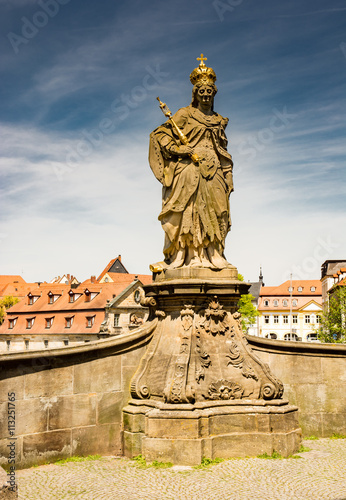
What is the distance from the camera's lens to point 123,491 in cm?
609

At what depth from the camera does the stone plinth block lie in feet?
23.1

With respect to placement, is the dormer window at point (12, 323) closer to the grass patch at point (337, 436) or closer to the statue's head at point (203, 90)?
the statue's head at point (203, 90)

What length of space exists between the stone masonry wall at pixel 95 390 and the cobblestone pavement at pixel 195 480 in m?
0.38

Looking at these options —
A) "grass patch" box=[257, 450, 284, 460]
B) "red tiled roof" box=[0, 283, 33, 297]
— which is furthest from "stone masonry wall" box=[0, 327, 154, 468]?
"red tiled roof" box=[0, 283, 33, 297]

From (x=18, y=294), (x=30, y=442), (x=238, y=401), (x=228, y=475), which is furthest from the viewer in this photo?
(x=18, y=294)

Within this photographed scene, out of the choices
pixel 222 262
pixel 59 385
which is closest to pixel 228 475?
pixel 59 385

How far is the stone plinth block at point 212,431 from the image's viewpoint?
7.03 meters

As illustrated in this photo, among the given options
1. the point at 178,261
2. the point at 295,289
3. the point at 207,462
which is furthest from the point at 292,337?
the point at 207,462

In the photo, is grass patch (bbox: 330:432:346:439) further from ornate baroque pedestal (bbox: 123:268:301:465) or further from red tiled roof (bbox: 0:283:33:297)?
red tiled roof (bbox: 0:283:33:297)

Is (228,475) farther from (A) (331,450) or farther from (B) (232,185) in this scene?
(B) (232,185)

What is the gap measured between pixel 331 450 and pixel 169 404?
251 centimetres

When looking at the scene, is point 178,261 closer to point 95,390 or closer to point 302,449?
point 95,390

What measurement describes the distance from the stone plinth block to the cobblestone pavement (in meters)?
0.19

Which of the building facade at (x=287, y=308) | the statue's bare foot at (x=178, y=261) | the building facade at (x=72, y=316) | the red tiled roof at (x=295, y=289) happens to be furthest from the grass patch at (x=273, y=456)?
the red tiled roof at (x=295, y=289)
